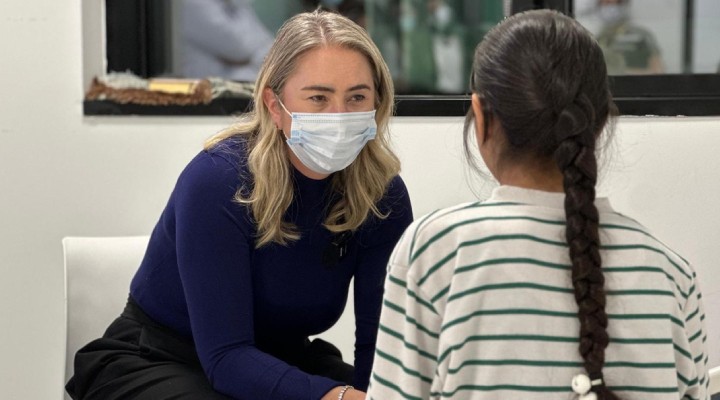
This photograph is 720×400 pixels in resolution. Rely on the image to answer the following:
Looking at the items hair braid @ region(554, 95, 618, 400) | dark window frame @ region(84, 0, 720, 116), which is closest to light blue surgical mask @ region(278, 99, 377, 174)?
hair braid @ region(554, 95, 618, 400)

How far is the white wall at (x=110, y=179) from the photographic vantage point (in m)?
2.36

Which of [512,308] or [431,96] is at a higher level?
[431,96]

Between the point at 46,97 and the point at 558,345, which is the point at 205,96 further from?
the point at 558,345

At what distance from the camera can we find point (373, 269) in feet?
5.72

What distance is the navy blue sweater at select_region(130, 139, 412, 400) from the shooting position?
154 centimetres

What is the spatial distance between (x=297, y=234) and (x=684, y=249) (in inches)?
45.6

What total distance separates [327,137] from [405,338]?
2.11 ft

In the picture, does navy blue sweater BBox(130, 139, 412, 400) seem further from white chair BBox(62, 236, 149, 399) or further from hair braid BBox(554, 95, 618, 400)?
hair braid BBox(554, 95, 618, 400)

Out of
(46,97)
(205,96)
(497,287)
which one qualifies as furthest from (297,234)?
(46,97)

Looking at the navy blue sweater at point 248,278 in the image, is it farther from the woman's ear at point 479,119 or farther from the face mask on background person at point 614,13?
the face mask on background person at point 614,13

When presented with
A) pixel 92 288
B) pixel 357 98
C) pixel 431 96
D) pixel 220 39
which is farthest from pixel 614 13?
pixel 92 288

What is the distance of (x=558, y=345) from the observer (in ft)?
3.29

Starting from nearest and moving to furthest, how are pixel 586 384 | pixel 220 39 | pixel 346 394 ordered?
pixel 586 384
pixel 346 394
pixel 220 39

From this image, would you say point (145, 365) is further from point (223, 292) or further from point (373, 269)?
point (373, 269)
